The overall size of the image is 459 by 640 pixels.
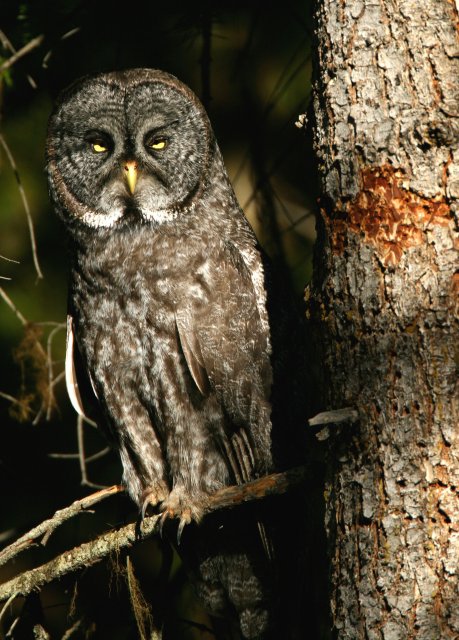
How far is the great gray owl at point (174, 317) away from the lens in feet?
11.1

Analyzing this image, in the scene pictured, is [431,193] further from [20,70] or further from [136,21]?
[20,70]

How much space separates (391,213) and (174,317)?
1262 millimetres

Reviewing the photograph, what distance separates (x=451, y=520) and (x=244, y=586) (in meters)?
1.64

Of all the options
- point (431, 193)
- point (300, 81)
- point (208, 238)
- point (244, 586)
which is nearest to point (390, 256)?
point (431, 193)

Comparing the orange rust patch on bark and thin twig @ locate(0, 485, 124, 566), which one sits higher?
the orange rust patch on bark

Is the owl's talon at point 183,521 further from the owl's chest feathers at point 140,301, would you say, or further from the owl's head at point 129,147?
the owl's head at point 129,147

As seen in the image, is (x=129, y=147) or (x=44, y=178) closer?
(x=129, y=147)

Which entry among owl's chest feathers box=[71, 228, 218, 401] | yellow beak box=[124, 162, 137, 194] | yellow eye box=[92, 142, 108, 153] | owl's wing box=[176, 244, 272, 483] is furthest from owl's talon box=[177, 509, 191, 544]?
yellow eye box=[92, 142, 108, 153]

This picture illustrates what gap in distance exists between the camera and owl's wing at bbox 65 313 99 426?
3.72 meters

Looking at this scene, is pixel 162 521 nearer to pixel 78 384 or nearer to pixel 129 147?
pixel 78 384

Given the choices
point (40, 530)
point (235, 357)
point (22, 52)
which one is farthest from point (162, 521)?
point (22, 52)

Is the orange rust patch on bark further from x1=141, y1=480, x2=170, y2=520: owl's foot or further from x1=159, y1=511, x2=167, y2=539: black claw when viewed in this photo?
Result: x1=141, y1=480, x2=170, y2=520: owl's foot

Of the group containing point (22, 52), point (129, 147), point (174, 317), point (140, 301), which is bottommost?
point (174, 317)

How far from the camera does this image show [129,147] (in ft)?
11.8
